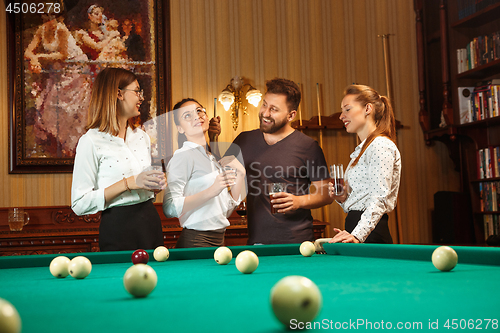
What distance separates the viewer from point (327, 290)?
3.42 feet

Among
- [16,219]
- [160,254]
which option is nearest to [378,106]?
[160,254]

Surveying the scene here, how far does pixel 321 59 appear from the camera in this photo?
494cm

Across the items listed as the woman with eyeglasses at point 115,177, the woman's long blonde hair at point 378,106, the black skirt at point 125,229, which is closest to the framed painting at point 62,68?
the woman with eyeglasses at point 115,177

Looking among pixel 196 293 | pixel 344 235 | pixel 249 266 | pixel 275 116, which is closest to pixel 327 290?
pixel 196 293

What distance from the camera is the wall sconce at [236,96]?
457cm

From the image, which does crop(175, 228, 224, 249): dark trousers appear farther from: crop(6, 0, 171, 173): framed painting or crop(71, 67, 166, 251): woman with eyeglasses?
crop(6, 0, 171, 173): framed painting

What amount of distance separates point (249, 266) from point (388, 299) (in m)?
0.60

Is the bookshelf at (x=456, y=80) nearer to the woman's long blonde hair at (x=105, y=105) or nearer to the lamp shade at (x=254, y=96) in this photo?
the lamp shade at (x=254, y=96)

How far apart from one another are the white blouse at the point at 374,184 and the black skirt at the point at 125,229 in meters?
1.10

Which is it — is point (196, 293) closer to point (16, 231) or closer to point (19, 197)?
point (16, 231)

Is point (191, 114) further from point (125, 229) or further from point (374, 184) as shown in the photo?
point (374, 184)

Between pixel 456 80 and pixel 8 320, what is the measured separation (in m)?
4.92

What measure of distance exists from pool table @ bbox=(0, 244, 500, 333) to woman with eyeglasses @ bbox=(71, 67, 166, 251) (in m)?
0.49

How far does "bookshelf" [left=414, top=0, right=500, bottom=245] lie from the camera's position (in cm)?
444
